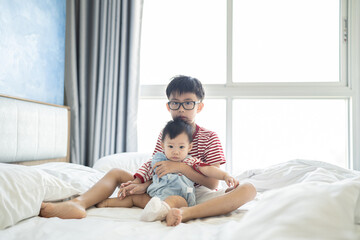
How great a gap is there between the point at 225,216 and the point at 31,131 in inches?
52.1

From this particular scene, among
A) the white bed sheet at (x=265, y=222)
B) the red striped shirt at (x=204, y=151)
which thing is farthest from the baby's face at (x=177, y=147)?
→ the white bed sheet at (x=265, y=222)

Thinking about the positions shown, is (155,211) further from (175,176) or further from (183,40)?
(183,40)

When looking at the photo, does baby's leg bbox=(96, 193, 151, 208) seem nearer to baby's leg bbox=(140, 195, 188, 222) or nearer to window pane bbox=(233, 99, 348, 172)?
baby's leg bbox=(140, 195, 188, 222)

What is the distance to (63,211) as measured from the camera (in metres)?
1.02

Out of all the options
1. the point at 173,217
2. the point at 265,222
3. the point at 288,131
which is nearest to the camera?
the point at 265,222

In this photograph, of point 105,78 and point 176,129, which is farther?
A: point 105,78

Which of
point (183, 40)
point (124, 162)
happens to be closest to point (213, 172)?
point (124, 162)

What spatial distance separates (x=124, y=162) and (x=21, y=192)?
41.7 inches

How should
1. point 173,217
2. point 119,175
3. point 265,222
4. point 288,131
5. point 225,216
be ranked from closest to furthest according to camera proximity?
1. point 265,222
2. point 173,217
3. point 225,216
4. point 119,175
5. point 288,131

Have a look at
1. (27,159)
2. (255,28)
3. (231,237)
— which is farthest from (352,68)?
(27,159)

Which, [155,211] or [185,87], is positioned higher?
[185,87]

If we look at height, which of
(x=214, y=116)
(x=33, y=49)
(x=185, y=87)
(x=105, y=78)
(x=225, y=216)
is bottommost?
(x=225, y=216)

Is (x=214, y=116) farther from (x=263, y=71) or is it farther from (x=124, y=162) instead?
(x=124, y=162)

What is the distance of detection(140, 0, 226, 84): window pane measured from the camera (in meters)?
2.71
